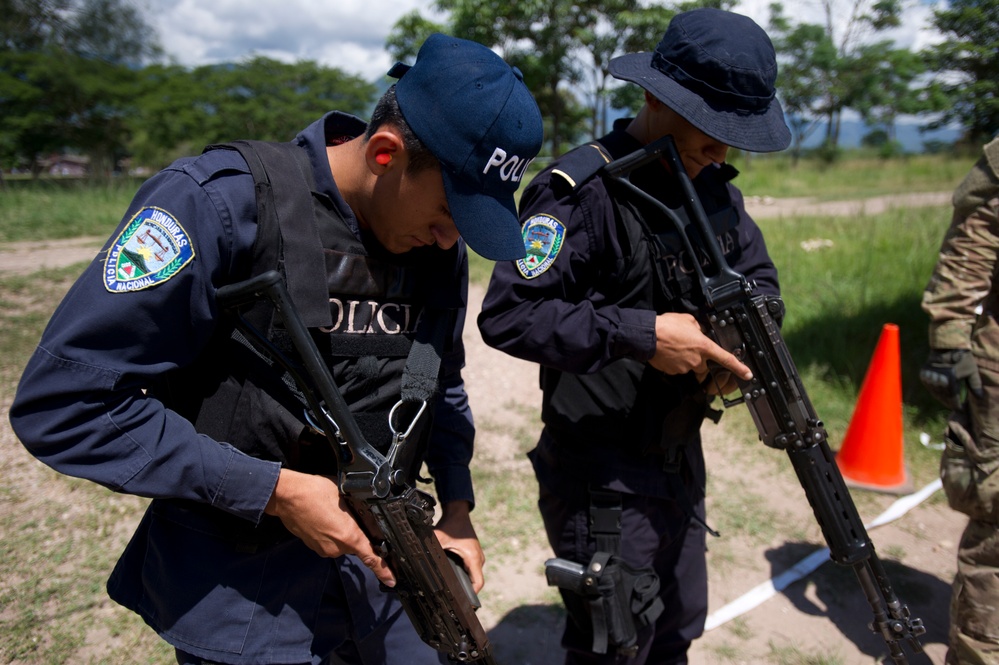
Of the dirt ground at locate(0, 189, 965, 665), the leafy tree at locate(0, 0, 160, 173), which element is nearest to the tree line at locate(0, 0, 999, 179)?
the leafy tree at locate(0, 0, 160, 173)

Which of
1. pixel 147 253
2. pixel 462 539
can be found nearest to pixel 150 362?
pixel 147 253

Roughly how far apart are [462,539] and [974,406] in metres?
1.82

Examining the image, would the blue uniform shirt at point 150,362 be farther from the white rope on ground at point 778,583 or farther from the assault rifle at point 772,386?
the white rope on ground at point 778,583

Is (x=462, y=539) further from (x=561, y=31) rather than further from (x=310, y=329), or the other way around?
(x=561, y=31)

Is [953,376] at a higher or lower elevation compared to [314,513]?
lower

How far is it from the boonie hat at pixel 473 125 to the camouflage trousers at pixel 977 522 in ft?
6.19

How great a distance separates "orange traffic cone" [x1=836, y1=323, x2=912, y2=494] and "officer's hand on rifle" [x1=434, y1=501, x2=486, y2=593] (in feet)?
10.1

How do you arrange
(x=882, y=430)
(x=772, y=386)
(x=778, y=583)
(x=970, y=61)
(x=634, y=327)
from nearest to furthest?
(x=634, y=327)
(x=772, y=386)
(x=778, y=583)
(x=882, y=430)
(x=970, y=61)

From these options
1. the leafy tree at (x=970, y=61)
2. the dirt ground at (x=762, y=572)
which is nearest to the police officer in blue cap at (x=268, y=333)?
the dirt ground at (x=762, y=572)

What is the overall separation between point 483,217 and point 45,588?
2.39 meters

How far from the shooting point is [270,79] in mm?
26500

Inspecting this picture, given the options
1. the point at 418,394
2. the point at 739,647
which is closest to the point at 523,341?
the point at 418,394

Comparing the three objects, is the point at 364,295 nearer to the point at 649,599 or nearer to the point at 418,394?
the point at 418,394

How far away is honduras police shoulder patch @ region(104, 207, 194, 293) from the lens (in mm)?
1011
